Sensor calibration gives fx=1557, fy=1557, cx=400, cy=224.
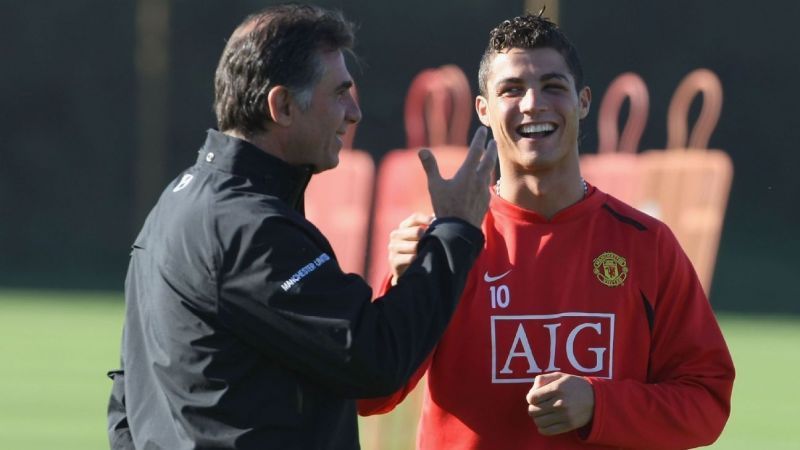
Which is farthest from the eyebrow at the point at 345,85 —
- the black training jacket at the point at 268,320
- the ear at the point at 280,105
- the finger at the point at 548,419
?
the finger at the point at 548,419

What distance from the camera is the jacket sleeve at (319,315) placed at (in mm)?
2998

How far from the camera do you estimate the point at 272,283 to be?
2.99 m

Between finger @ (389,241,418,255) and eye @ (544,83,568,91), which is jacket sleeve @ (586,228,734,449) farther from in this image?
finger @ (389,241,418,255)

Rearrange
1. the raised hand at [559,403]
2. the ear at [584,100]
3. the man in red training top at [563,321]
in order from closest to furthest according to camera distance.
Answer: the raised hand at [559,403] < the man in red training top at [563,321] < the ear at [584,100]

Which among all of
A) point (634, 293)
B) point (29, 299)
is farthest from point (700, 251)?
point (29, 299)

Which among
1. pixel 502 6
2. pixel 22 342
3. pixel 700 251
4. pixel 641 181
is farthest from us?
pixel 502 6

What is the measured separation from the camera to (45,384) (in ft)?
33.4

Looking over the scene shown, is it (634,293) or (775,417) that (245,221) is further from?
(775,417)

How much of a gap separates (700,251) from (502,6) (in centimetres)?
1032

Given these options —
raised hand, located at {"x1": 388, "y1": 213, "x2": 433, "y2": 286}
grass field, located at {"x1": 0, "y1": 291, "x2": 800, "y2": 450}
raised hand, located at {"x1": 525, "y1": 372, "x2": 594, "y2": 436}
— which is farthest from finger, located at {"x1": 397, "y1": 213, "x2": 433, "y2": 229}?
grass field, located at {"x1": 0, "y1": 291, "x2": 800, "y2": 450}

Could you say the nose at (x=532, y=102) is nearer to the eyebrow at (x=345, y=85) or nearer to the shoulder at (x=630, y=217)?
the shoulder at (x=630, y=217)

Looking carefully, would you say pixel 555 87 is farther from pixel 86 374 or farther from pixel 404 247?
pixel 86 374

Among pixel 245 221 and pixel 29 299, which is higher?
pixel 245 221

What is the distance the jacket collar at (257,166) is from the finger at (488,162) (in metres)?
0.37
